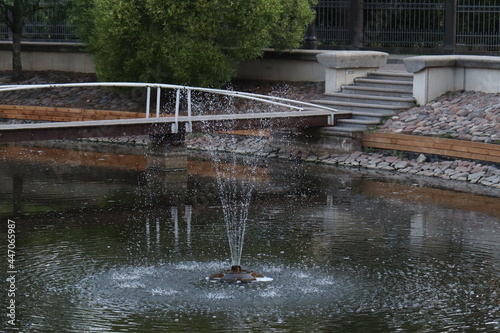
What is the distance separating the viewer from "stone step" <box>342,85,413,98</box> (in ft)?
82.6

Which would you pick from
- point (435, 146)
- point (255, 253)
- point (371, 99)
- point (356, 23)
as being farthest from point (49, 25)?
point (255, 253)

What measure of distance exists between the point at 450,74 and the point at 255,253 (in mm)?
12078

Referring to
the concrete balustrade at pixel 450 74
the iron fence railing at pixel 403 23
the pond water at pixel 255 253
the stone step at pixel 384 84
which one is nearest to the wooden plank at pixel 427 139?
the pond water at pixel 255 253

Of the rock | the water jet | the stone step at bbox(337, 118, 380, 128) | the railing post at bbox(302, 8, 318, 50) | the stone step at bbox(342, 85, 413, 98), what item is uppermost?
the railing post at bbox(302, 8, 318, 50)

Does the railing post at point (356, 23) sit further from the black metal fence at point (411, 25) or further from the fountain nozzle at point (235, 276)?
the fountain nozzle at point (235, 276)

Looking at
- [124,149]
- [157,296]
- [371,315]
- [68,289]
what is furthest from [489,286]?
[124,149]

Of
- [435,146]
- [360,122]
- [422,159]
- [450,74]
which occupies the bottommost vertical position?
[422,159]

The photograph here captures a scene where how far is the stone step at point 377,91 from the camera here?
82.6 ft

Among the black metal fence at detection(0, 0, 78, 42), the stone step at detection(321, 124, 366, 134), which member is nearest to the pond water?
the stone step at detection(321, 124, 366, 134)

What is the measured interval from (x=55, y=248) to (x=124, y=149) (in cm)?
1088

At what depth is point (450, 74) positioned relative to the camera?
2486 cm

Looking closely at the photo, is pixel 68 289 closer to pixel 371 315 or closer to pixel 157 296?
pixel 157 296

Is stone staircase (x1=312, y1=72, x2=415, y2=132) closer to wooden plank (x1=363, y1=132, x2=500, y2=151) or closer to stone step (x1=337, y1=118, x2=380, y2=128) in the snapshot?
stone step (x1=337, y1=118, x2=380, y2=128)

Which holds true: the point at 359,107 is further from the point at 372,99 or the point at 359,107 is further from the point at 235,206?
the point at 235,206
